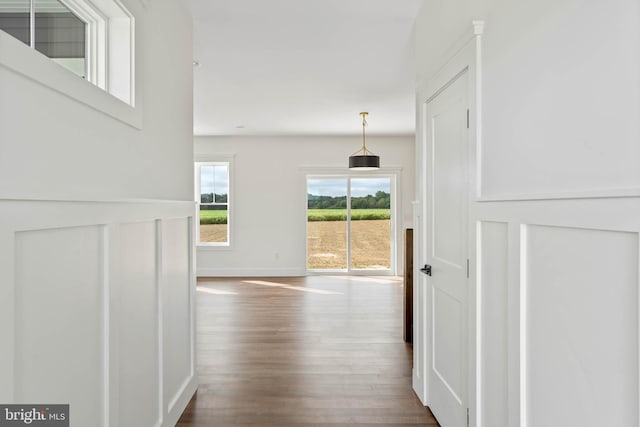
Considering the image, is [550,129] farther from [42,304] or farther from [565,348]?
[42,304]

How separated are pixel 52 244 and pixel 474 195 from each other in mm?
1647

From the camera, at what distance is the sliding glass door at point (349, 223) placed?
25.7 feet

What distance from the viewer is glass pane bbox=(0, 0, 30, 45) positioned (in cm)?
119

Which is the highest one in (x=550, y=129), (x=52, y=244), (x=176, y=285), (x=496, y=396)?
(x=550, y=129)

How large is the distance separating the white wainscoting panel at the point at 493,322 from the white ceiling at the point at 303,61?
1.85m

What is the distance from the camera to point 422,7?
2.73 metres

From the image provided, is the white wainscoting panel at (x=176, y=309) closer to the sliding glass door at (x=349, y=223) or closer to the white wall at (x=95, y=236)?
the white wall at (x=95, y=236)

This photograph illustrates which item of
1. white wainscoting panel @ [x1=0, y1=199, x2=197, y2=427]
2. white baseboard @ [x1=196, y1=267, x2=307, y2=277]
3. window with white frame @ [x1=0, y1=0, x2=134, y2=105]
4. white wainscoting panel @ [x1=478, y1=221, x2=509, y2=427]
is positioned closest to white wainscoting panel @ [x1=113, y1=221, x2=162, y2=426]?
white wainscoting panel @ [x1=0, y1=199, x2=197, y2=427]

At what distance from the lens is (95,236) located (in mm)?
1470

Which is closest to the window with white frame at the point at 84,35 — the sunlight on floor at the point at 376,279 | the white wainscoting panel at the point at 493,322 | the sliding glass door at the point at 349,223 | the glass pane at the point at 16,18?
the glass pane at the point at 16,18

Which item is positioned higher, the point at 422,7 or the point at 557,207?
the point at 422,7

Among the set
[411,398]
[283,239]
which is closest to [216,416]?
[411,398]

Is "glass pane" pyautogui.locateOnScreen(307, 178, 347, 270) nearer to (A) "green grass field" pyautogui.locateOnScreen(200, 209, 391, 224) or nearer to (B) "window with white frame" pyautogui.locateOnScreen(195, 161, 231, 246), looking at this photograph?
(A) "green grass field" pyautogui.locateOnScreen(200, 209, 391, 224)
